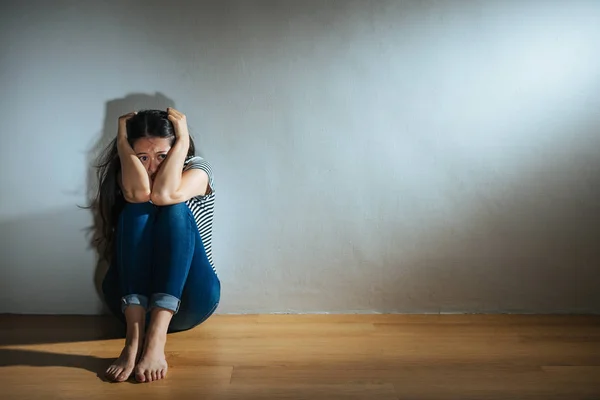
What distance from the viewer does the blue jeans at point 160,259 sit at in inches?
72.9

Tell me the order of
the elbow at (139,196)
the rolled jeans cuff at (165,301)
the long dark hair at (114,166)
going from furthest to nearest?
the long dark hair at (114,166) → the elbow at (139,196) → the rolled jeans cuff at (165,301)

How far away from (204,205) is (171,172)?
0.84ft

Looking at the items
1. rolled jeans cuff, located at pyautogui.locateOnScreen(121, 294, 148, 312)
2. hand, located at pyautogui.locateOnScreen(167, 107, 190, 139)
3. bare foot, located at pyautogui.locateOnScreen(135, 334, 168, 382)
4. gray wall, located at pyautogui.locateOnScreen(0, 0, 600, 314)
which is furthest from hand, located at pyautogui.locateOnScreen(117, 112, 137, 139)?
bare foot, located at pyautogui.locateOnScreen(135, 334, 168, 382)

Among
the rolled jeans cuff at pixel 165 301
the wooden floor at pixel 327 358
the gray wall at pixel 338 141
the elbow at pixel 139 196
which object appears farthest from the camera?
the gray wall at pixel 338 141

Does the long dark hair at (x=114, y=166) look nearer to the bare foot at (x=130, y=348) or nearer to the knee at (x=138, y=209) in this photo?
the knee at (x=138, y=209)

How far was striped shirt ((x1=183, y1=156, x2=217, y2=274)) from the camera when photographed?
2129 mm

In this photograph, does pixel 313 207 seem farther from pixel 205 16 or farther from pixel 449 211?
pixel 205 16

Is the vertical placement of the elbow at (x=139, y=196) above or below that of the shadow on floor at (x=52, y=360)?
above

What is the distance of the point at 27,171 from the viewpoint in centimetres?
234

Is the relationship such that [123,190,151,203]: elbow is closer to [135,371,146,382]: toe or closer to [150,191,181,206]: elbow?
[150,191,181,206]: elbow

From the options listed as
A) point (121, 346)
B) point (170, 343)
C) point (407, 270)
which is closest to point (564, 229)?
point (407, 270)

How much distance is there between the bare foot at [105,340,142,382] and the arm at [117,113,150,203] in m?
0.44

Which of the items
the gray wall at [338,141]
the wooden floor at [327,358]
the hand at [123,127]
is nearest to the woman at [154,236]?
the hand at [123,127]

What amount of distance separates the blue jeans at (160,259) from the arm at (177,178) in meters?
0.03
